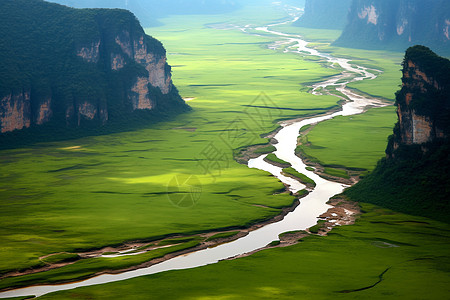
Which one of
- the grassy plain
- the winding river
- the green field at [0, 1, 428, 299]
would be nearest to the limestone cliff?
the green field at [0, 1, 428, 299]

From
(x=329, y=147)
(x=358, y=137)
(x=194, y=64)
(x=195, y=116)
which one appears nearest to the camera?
(x=329, y=147)

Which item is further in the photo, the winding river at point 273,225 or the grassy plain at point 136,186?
the grassy plain at point 136,186

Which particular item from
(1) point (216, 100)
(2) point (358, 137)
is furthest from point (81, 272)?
(1) point (216, 100)

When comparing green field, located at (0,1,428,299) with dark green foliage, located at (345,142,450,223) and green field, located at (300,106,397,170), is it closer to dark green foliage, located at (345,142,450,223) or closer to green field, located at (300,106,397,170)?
green field, located at (300,106,397,170)

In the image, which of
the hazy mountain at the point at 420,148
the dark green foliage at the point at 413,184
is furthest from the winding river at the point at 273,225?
the hazy mountain at the point at 420,148

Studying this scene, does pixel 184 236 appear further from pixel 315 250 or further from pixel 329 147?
pixel 329 147

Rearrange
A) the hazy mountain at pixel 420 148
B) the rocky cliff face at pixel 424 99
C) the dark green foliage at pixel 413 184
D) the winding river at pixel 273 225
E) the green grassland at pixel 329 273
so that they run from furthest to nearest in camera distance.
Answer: the rocky cliff face at pixel 424 99 < the hazy mountain at pixel 420 148 < the dark green foliage at pixel 413 184 < the winding river at pixel 273 225 < the green grassland at pixel 329 273

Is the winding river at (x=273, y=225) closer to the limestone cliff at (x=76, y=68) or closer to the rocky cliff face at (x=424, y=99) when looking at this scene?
the rocky cliff face at (x=424, y=99)
